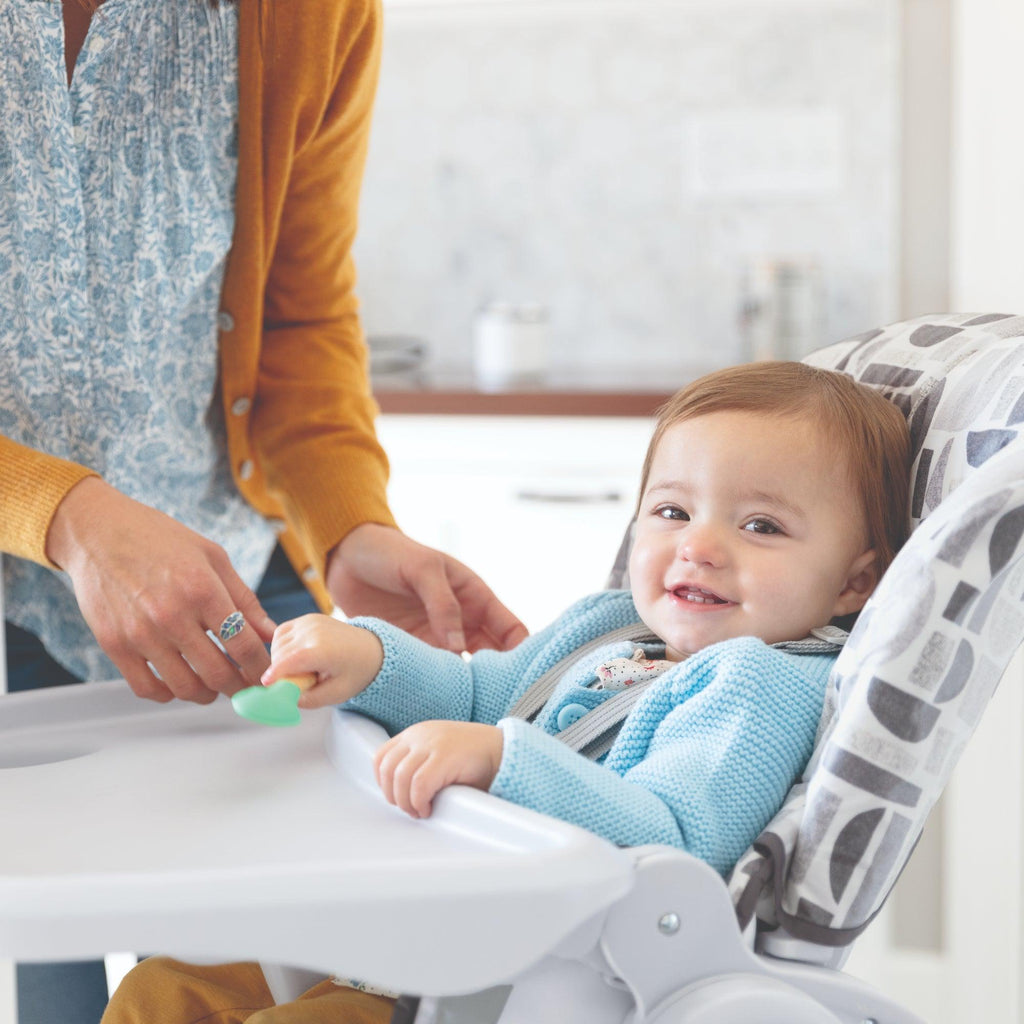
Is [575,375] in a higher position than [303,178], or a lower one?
lower

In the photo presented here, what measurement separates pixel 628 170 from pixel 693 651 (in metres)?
1.93

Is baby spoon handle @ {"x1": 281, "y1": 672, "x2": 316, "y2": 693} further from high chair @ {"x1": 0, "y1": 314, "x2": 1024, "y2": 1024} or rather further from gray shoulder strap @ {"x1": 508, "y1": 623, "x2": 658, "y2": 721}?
gray shoulder strap @ {"x1": 508, "y1": 623, "x2": 658, "y2": 721}

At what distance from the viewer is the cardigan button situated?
0.89 metres

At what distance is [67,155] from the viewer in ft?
3.28

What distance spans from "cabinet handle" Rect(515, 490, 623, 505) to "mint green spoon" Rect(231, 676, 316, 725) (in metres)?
1.44

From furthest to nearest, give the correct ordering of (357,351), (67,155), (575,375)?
(575,375)
(357,351)
(67,155)

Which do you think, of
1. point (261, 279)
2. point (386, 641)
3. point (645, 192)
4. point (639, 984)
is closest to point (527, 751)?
point (639, 984)

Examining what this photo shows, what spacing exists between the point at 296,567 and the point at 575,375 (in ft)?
4.79

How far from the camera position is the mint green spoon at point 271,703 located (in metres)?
0.72

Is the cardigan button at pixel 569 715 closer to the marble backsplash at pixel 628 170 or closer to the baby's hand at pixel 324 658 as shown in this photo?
the baby's hand at pixel 324 658

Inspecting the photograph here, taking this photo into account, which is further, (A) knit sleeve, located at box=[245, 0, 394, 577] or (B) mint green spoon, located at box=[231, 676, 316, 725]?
(A) knit sleeve, located at box=[245, 0, 394, 577]

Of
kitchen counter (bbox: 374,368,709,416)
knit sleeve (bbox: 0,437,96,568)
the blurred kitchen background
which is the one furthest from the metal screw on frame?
kitchen counter (bbox: 374,368,709,416)

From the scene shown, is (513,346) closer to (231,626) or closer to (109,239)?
(109,239)

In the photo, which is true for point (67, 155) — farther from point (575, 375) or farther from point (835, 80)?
point (835, 80)
